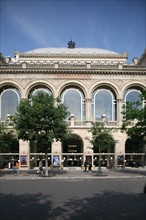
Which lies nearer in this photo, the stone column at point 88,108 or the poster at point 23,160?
the poster at point 23,160

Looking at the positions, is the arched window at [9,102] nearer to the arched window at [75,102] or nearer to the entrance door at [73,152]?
the arched window at [75,102]

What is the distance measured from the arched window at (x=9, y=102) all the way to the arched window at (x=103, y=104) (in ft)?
38.5

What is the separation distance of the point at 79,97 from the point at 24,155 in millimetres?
11798

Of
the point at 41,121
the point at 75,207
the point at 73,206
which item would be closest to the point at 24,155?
the point at 41,121

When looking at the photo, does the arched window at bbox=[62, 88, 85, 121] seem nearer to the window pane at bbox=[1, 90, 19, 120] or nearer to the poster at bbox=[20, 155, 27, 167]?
the window pane at bbox=[1, 90, 19, 120]

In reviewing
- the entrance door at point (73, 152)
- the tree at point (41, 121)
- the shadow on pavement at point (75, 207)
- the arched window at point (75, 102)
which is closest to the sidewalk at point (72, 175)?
the tree at point (41, 121)

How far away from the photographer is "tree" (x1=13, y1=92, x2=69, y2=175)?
2844cm

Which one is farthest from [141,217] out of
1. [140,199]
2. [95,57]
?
[95,57]

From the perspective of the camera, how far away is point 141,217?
1027 centimetres

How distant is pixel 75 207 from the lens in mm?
11984

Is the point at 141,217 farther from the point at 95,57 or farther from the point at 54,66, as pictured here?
the point at 95,57

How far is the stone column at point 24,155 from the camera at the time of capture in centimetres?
3888

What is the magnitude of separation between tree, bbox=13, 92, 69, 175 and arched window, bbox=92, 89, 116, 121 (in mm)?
13310

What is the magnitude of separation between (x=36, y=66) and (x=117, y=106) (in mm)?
13410
